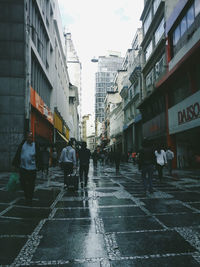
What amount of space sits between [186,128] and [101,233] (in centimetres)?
1634

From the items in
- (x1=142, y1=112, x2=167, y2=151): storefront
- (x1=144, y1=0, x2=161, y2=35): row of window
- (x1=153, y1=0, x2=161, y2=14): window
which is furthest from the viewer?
(x1=144, y1=0, x2=161, y2=35): row of window

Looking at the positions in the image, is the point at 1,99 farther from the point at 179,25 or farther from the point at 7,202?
the point at 179,25

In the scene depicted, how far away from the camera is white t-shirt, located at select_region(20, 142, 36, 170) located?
6754mm

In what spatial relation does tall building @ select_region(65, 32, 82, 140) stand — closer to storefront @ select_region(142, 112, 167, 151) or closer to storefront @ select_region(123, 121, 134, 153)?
storefront @ select_region(123, 121, 134, 153)

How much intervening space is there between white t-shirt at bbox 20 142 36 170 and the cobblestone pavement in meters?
0.95

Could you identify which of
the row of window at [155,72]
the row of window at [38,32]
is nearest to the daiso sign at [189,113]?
the row of window at [155,72]

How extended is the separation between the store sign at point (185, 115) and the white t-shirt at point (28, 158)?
42.7 feet

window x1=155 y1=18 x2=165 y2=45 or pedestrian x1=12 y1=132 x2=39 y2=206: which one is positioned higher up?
window x1=155 y1=18 x2=165 y2=45

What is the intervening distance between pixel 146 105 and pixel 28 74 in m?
16.7

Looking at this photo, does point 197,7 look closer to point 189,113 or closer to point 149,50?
point 189,113

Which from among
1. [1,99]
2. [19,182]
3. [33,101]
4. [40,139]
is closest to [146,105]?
[40,139]

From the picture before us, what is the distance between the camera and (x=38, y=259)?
3154 millimetres

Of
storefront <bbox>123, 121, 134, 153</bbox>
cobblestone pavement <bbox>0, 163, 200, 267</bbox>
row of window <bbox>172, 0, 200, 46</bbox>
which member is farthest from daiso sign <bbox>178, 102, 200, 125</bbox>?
storefront <bbox>123, 121, 134, 153</bbox>

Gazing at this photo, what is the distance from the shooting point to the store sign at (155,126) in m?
25.4
